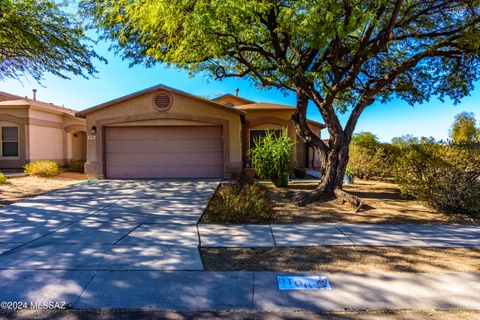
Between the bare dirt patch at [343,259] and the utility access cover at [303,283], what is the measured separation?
0.82ft

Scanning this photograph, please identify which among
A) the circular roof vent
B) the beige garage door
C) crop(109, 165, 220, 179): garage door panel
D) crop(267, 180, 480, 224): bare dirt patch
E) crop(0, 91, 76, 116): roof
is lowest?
crop(267, 180, 480, 224): bare dirt patch

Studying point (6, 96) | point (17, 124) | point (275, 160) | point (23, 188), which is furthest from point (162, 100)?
point (6, 96)

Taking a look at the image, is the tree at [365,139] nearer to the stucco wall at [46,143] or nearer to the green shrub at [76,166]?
the green shrub at [76,166]

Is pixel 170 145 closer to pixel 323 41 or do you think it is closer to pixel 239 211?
pixel 239 211

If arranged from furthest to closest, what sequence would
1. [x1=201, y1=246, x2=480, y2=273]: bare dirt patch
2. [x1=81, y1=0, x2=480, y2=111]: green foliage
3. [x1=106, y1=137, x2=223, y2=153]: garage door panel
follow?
1. [x1=106, y1=137, x2=223, y2=153]: garage door panel
2. [x1=81, y1=0, x2=480, y2=111]: green foliage
3. [x1=201, y1=246, x2=480, y2=273]: bare dirt patch

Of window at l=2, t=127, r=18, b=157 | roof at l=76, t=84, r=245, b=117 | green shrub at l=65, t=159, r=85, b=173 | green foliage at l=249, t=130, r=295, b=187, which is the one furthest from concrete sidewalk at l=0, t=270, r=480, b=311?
window at l=2, t=127, r=18, b=157

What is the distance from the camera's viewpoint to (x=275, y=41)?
8.74m

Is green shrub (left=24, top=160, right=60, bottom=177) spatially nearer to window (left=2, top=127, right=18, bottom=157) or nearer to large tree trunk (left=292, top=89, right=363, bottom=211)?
window (left=2, top=127, right=18, bottom=157)

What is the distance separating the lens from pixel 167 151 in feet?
44.1

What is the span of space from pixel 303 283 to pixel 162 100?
36.3 feet

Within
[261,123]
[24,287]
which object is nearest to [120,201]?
[24,287]

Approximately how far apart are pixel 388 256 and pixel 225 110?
9706 mm

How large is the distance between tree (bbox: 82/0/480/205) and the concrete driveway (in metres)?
4.11

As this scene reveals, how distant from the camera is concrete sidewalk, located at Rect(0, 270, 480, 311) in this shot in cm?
335
